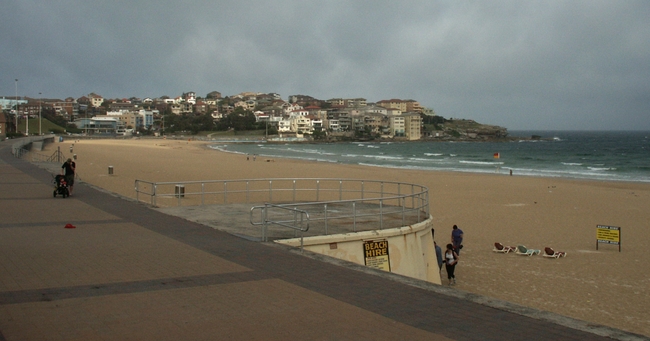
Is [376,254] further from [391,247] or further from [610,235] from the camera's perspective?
[610,235]

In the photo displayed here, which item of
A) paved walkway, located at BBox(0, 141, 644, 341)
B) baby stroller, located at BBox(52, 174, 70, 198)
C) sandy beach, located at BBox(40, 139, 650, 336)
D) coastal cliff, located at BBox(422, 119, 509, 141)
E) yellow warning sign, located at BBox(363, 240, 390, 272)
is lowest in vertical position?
sandy beach, located at BBox(40, 139, 650, 336)

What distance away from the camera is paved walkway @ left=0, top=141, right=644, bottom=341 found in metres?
5.15

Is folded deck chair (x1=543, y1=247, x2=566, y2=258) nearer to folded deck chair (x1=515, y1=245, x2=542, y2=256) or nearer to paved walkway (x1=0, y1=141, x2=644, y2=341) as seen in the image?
folded deck chair (x1=515, y1=245, x2=542, y2=256)

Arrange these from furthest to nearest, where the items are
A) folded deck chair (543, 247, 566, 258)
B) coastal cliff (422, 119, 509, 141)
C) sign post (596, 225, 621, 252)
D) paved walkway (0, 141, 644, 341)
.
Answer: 1. coastal cliff (422, 119, 509, 141)
2. sign post (596, 225, 621, 252)
3. folded deck chair (543, 247, 566, 258)
4. paved walkway (0, 141, 644, 341)

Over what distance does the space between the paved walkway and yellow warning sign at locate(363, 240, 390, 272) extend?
1765 mm

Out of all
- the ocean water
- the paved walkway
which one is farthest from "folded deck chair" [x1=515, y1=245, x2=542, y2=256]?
the ocean water

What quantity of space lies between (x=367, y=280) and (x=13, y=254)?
17.5ft

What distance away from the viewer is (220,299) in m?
6.16

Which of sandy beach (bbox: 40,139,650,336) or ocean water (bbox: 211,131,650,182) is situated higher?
ocean water (bbox: 211,131,650,182)

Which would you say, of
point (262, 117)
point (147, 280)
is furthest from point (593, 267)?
point (262, 117)

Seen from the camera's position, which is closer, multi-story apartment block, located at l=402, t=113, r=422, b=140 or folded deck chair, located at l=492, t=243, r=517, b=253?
folded deck chair, located at l=492, t=243, r=517, b=253

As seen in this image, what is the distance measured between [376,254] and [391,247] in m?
0.40

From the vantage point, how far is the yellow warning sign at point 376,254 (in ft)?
32.9

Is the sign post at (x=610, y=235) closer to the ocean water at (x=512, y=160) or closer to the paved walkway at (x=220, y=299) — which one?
the paved walkway at (x=220, y=299)
